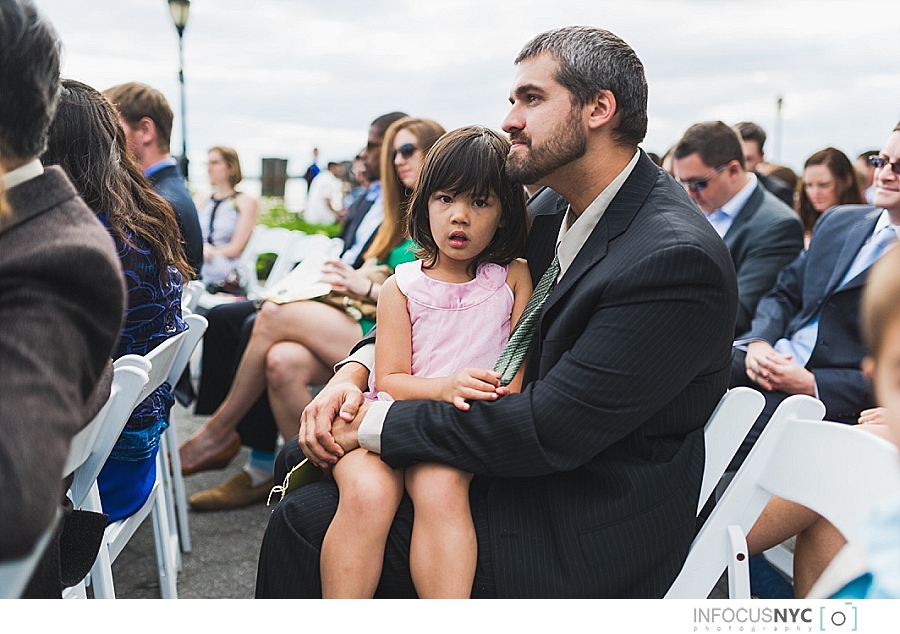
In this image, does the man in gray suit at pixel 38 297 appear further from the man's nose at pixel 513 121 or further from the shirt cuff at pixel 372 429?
the man's nose at pixel 513 121

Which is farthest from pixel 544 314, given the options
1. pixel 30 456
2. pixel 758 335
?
pixel 758 335

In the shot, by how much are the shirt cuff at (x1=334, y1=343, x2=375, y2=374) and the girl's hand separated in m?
0.47

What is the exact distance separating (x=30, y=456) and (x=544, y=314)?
1.17 metres

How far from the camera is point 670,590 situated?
180cm

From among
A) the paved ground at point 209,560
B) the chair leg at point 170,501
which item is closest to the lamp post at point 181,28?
the paved ground at point 209,560

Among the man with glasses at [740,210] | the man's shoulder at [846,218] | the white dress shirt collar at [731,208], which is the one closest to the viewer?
the man's shoulder at [846,218]

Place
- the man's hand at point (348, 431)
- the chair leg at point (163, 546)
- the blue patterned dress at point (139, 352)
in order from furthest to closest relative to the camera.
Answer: the chair leg at point (163, 546), the blue patterned dress at point (139, 352), the man's hand at point (348, 431)

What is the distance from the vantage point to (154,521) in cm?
256

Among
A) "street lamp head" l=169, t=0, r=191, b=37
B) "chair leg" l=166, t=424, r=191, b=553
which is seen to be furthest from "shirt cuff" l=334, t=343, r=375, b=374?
"street lamp head" l=169, t=0, r=191, b=37

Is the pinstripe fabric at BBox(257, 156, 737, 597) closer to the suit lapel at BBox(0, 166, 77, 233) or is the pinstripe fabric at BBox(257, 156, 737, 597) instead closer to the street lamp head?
the suit lapel at BBox(0, 166, 77, 233)

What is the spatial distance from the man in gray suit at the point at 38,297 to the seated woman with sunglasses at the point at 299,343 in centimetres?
230

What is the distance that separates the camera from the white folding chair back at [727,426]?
182 centimetres

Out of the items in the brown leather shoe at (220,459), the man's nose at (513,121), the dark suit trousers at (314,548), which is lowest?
the brown leather shoe at (220,459)

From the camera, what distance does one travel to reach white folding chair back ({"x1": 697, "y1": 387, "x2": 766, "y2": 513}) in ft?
5.98
